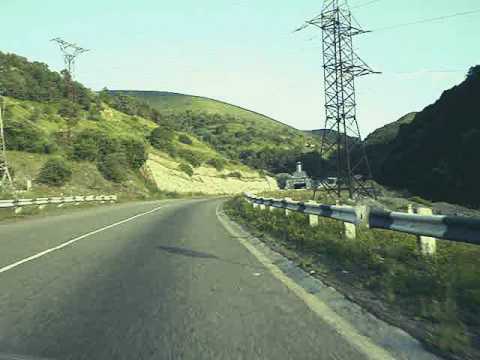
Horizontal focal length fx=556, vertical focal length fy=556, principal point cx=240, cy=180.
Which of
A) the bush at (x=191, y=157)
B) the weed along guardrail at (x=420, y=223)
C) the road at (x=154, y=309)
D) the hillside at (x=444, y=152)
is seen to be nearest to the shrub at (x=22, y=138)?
the bush at (x=191, y=157)

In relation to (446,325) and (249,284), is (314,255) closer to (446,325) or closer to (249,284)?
(249,284)

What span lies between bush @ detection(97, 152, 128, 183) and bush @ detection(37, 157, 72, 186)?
9.93 meters

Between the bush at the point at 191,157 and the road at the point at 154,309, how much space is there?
270ft

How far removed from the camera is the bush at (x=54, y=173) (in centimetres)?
5159

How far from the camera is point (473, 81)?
53.1 meters

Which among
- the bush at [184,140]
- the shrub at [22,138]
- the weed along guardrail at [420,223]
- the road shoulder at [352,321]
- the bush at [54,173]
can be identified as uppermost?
the bush at [184,140]

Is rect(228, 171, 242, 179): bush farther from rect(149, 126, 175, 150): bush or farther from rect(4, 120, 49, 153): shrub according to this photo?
rect(4, 120, 49, 153): shrub

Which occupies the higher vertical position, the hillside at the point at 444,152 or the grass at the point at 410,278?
the hillside at the point at 444,152

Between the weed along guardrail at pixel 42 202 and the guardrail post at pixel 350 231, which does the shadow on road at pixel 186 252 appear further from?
the weed along guardrail at pixel 42 202

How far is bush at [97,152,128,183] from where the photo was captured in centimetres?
6325

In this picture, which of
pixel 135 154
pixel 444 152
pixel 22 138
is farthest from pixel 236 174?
pixel 444 152

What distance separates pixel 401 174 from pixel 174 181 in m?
33.9

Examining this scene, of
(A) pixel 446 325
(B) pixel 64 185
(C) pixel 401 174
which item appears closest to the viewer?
(A) pixel 446 325

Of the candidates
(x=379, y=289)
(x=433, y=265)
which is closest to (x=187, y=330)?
(x=379, y=289)
